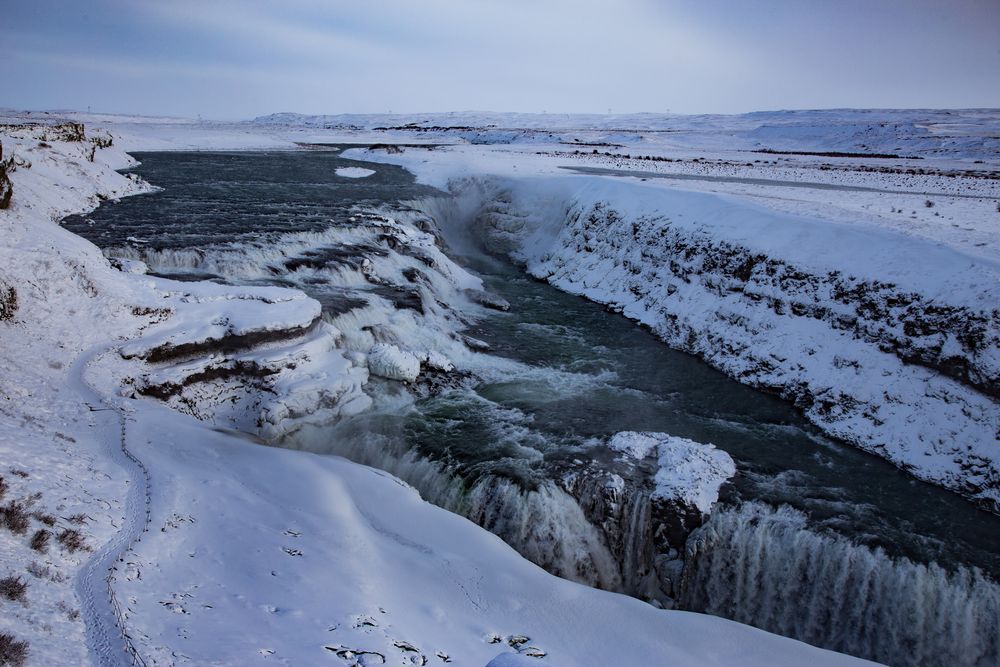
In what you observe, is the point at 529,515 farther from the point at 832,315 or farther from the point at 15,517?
the point at 832,315

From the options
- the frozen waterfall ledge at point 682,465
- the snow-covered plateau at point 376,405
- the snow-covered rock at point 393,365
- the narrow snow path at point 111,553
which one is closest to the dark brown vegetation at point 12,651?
the snow-covered plateau at point 376,405

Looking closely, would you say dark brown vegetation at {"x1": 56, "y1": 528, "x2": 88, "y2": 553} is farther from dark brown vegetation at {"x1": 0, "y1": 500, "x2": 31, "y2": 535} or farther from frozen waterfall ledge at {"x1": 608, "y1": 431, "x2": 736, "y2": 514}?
frozen waterfall ledge at {"x1": 608, "y1": 431, "x2": 736, "y2": 514}

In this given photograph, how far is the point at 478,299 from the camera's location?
902 inches

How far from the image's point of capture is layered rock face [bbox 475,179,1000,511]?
42.5 ft

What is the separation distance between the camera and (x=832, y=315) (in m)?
16.4

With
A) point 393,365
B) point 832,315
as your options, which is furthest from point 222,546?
point 832,315

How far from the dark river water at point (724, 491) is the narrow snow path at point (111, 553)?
3816mm

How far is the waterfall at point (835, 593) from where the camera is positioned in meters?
8.90

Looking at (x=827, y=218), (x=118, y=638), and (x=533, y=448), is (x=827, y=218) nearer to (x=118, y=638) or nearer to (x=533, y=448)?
(x=533, y=448)

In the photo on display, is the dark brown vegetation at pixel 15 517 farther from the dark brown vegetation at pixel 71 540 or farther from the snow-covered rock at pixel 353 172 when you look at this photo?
the snow-covered rock at pixel 353 172

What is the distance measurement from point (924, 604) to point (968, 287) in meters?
8.50

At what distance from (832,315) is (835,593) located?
29.8 feet

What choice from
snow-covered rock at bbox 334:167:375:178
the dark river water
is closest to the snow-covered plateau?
the dark river water

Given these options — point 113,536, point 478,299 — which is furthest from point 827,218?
point 113,536
